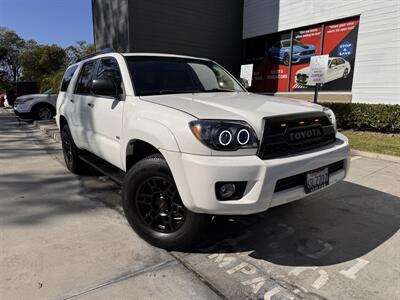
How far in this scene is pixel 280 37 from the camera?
13188 mm

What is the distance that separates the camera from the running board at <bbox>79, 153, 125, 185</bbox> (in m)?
3.79

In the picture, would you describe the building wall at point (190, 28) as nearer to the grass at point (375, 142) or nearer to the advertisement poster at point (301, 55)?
the advertisement poster at point (301, 55)

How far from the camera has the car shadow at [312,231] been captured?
2959 mm

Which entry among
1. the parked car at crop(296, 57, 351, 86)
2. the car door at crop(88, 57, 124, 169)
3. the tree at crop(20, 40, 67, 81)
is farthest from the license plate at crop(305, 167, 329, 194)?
the tree at crop(20, 40, 67, 81)

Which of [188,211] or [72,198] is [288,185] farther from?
[72,198]

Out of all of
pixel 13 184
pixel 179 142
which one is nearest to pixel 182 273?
pixel 179 142

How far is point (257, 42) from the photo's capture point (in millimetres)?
14203

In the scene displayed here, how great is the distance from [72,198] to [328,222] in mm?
3113

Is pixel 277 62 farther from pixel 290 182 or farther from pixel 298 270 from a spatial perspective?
pixel 298 270

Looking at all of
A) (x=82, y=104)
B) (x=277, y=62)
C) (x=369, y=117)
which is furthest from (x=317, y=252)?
(x=277, y=62)

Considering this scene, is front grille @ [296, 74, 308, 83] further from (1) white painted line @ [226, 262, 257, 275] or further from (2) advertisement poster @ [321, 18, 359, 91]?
(1) white painted line @ [226, 262, 257, 275]

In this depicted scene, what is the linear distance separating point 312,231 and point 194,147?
5.54 feet

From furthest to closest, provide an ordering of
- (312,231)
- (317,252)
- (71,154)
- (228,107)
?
(71,154) < (312,231) < (317,252) < (228,107)

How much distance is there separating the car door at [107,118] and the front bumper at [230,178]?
1108 mm
